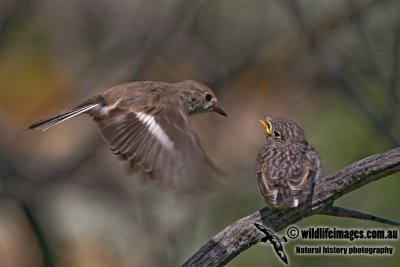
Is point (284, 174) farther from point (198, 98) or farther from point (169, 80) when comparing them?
point (169, 80)

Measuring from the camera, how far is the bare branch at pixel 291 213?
5.99 metres

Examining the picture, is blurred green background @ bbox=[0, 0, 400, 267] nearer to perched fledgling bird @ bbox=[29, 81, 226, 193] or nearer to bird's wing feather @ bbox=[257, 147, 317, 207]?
perched fledgling bird @ bbox=[29, 81, 226, 193]

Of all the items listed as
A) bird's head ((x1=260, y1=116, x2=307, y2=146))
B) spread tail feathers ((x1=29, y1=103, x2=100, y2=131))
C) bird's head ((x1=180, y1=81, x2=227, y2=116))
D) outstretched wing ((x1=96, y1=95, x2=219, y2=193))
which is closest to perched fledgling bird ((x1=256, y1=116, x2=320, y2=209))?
bird's head ((x1=260, y1=116, x2=307, y2=146))

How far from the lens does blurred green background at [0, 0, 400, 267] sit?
9.10 meters

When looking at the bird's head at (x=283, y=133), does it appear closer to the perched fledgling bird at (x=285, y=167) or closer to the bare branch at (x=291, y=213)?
the perched fledgling bird at (x=285, y=167)

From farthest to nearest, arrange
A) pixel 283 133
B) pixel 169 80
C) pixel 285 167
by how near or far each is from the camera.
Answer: pixel 169 80 < pixel 283 133 < pixel 285 167

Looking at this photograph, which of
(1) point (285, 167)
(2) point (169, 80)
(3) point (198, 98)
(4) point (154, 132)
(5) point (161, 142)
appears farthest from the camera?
(2) point (169, 80)

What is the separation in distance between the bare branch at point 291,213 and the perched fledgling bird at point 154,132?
341 mm

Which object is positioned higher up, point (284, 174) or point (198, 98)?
point (198, 98)

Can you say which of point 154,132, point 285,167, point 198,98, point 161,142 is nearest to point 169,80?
point 198,98

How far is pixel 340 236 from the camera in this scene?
749 centimetres

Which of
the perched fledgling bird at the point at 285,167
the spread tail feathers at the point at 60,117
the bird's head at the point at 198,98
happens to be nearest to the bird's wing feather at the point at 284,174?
the perched fledgling bird at the point at 285,167

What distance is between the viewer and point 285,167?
21.4ft

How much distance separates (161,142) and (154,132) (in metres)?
0.14
